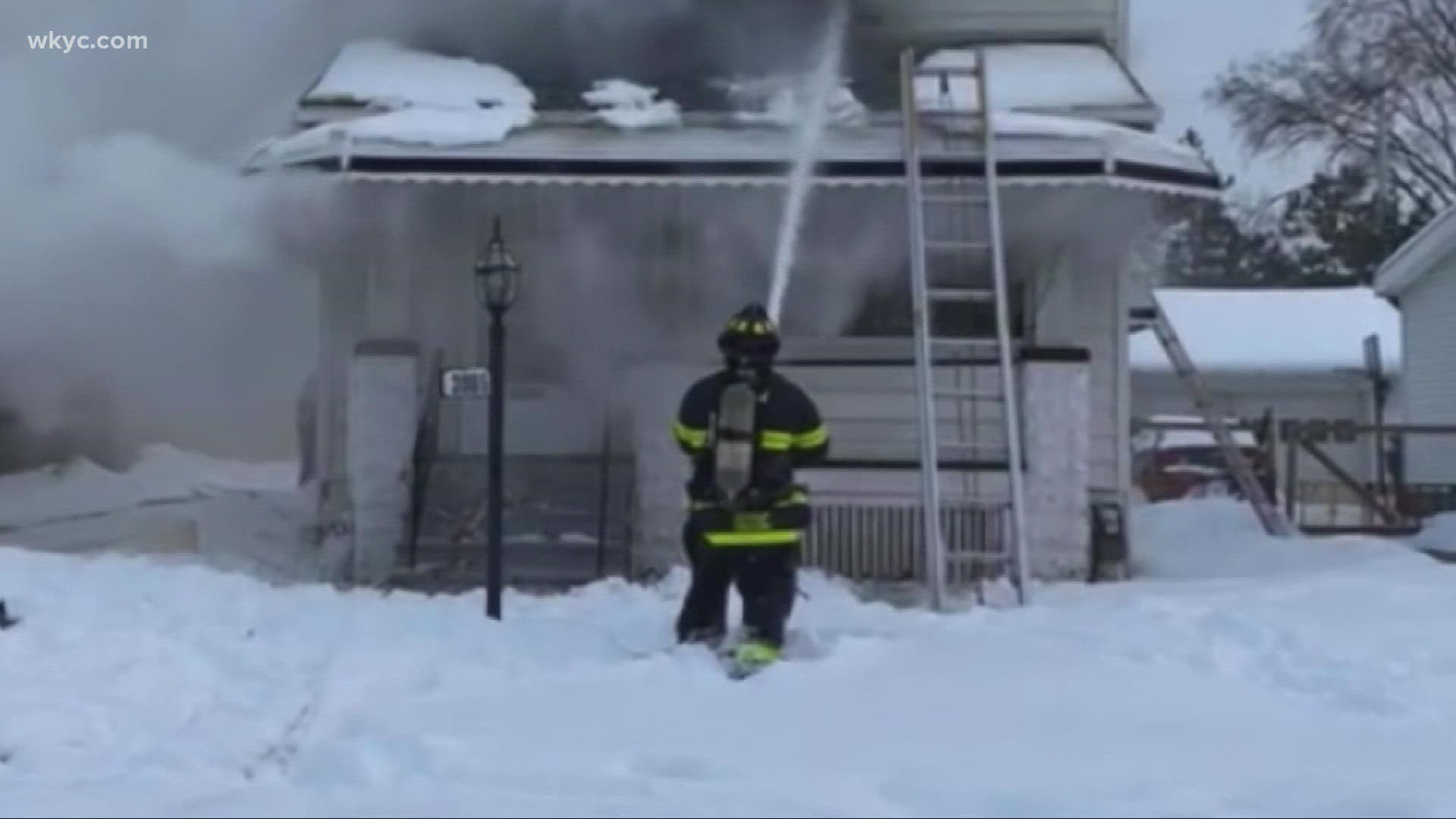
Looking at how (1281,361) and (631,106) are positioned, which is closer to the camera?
(631,106)

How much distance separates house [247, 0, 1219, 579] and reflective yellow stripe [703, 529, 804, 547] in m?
3.14

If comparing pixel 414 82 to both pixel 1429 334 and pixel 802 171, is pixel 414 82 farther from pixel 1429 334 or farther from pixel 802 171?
pixel 1429 334

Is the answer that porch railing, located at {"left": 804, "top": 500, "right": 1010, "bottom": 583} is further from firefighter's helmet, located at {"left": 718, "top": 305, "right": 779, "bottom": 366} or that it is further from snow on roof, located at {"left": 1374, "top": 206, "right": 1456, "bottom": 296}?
snow on roof, located at {"left": 1374, "top": 206, "right": 1456, "bottom": 296}

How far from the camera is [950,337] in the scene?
11.8 meters

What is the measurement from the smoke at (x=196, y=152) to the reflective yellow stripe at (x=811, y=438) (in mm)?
4129

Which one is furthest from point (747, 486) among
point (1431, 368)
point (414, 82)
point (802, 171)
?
point (1431, 368)

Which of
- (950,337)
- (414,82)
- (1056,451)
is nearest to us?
(1056,451)

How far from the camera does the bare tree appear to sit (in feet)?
145

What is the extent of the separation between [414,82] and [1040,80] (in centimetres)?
385

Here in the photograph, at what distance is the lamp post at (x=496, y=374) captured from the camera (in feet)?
29.8

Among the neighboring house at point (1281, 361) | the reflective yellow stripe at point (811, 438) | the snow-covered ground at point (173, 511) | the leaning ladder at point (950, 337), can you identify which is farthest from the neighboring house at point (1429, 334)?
the reflective yellow stripe at point (811, 438)

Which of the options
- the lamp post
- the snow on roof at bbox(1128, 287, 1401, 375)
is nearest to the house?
the lamp post

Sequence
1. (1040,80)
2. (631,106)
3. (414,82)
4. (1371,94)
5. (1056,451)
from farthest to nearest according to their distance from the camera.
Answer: (1371,94)
(1040,80)
(414,82)
(631,106)
(1056,451)

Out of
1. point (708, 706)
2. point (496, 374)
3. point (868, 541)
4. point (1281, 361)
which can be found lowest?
point (708, 706)
